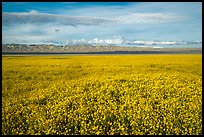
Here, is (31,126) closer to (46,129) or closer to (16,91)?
(46,129)

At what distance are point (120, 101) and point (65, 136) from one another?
11.4 feet

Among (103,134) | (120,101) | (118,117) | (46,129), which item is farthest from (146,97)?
(46,129)

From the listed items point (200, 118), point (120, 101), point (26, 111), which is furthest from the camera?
point (120, 101)

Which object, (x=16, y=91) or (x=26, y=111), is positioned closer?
A: (x=26, y=111)

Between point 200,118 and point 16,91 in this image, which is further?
point 16,91

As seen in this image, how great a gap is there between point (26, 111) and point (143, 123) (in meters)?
4.38

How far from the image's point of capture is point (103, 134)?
30.1ft

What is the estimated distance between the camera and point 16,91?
46.4 feet

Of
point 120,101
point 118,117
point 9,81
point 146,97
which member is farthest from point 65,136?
point 9,81

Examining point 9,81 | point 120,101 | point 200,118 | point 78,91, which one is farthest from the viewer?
point 9,81

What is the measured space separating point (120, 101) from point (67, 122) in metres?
2.80

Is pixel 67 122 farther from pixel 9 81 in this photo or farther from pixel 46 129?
pixel 9 81

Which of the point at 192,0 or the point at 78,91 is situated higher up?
the point at 192,0

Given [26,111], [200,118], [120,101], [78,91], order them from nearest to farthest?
[200,118]
[26,111]
[120,101]
[78,91]
